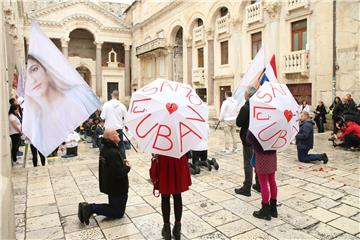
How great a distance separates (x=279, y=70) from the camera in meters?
15.3

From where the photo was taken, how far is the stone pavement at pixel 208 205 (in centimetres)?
402

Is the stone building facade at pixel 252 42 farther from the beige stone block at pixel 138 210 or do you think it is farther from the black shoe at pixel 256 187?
the beige stone block at pixel 138 210

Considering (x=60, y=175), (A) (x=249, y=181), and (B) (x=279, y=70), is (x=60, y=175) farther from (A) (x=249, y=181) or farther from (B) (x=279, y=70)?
(B) (x=279, y=70)

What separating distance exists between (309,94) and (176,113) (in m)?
13.0

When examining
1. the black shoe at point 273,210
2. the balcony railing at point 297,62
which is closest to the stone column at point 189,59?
the balcony railing at point 297,62

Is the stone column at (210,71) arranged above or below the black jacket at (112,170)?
above

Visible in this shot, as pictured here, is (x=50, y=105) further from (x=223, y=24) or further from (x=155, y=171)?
(x=223, y=24)

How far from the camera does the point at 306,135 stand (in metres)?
7.43

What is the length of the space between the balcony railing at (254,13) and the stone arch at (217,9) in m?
1.17

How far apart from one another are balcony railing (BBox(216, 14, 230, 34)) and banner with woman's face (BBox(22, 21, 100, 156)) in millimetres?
16267

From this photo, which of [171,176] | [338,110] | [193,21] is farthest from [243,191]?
[193,21]

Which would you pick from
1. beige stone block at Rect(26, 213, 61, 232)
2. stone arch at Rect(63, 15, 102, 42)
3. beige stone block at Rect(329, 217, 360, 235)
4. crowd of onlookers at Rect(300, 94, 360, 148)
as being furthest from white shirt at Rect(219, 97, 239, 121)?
stone arch at Rect(63, 15, 102, 42)

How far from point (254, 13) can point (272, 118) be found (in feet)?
47.3

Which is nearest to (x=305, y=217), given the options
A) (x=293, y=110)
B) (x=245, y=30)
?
(x=293, y=110)
